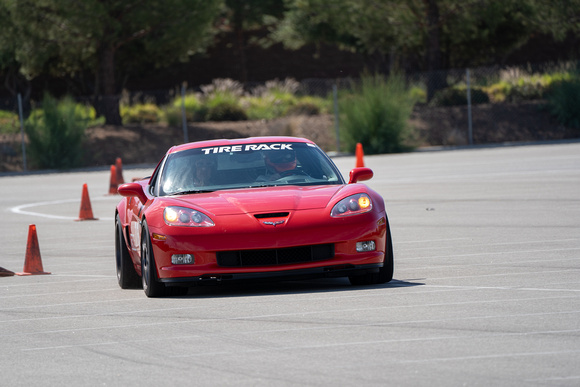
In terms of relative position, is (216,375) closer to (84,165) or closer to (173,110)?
(84,165)

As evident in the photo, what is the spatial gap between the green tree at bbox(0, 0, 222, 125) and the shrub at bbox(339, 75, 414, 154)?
7564 mm

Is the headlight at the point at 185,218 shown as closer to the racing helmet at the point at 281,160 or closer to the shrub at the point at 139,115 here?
the racing helmet at the point at 281,160

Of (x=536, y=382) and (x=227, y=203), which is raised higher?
(x=227, y=203)

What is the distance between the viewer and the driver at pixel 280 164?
9.68 m

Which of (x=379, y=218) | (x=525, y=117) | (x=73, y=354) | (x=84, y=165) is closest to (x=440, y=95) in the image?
(x=525, y=117)

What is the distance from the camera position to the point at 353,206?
874 centimetres

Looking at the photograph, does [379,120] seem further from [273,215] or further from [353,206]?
[273,215]

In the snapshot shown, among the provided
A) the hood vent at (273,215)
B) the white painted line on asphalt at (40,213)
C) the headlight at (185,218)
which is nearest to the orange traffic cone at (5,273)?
the headlight at (185,218)

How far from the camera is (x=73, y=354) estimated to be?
6.62 m

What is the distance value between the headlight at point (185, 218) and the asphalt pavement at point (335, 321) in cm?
60

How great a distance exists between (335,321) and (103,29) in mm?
31616

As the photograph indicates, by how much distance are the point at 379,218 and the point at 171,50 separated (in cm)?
3298

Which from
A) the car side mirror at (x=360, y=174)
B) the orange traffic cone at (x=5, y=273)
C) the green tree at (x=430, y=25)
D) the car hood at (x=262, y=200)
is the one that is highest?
the green tree at (x=430, y=25)

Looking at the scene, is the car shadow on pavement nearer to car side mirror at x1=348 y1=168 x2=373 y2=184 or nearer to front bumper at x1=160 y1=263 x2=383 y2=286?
front bumper at x1=160 y1=263 x2=383 y2=286
